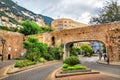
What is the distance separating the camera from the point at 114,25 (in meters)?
28.9

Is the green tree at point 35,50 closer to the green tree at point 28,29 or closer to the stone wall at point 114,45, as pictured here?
the stone wall at point 114,45

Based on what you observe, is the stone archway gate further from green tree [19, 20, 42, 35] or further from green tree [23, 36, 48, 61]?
green tree [19, 20, 42, 35]

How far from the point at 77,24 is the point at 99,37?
323ft

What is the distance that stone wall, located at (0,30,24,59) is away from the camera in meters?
39.6

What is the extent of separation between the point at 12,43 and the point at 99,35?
19859 millimetres

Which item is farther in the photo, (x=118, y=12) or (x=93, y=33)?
(x=118, y=12)

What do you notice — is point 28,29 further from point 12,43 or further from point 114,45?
point 114,45

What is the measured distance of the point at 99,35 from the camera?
30984mm

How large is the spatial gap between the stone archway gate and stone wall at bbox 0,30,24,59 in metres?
8.43

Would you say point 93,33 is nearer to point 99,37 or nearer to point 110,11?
point 99,37

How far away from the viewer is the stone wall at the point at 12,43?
130ft

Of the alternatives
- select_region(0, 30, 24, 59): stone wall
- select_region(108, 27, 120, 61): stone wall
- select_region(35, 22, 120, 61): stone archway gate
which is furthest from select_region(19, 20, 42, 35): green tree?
select_region(108, 27, 120, 61): stone wall

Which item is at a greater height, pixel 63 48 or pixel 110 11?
pixel 110 11

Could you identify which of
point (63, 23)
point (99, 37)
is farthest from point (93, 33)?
point (63, 23)
